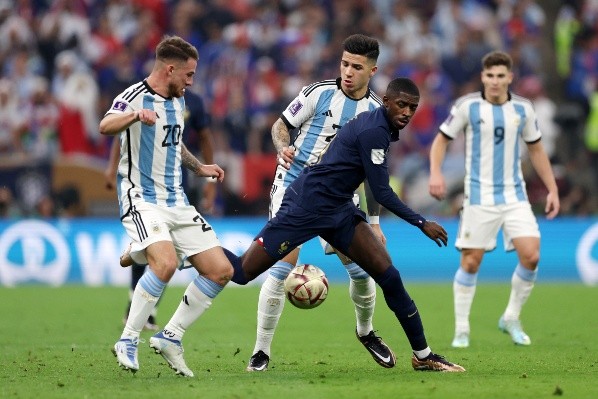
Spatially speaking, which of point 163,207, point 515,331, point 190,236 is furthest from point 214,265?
point 515,331

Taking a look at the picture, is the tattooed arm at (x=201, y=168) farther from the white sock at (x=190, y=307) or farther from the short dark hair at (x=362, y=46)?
the short dark hair at (x=362, y=46)

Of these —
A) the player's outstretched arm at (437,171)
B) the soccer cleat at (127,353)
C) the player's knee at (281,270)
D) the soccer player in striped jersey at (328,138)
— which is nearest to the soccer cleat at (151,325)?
the soccer player in striped jersey at (328,138)

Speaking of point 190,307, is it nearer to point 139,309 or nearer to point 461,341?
point 139,309

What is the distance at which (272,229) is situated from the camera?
28.7 ft

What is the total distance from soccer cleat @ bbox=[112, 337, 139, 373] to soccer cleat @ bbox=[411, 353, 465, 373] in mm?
2158

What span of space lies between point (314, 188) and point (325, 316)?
16.8 ft

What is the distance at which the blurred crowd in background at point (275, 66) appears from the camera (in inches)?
787

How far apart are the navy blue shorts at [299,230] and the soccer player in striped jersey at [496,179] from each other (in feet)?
9.48

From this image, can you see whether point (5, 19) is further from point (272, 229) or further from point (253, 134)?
point (272, 229)

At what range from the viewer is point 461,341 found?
11.0 metres

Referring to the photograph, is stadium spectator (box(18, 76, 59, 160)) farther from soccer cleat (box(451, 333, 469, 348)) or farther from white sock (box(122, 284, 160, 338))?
white sock (box(122, 284, 160, 338))

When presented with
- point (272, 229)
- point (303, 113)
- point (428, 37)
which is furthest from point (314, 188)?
point (428, 37)

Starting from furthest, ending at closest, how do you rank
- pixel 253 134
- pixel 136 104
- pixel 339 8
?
pixel 339 8 < pixel 253 134 < pixel 136 104

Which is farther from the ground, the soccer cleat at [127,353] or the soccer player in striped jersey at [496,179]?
the soccer player in striped jersey at [496,179]
